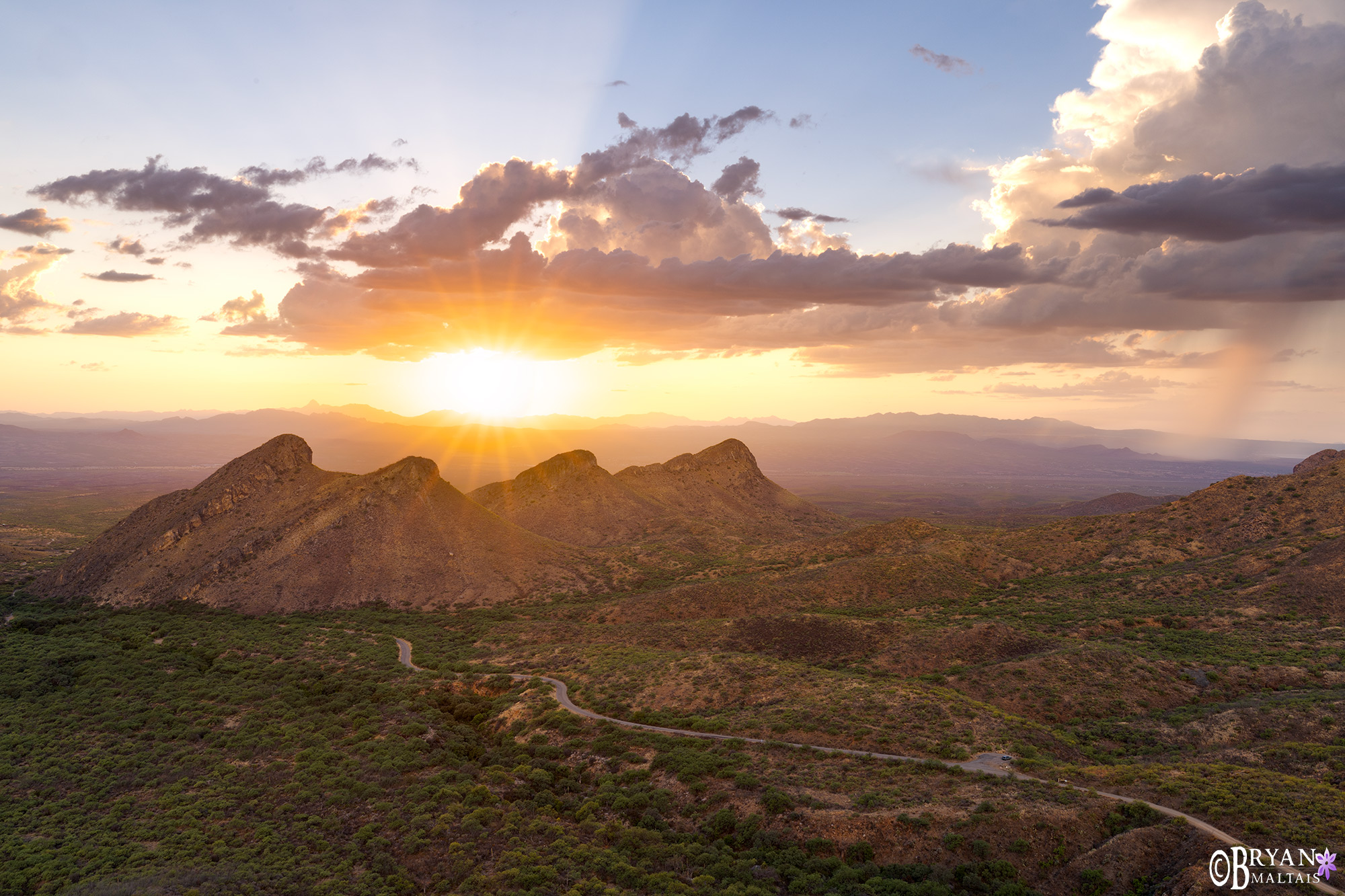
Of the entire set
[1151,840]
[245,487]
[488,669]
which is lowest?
[488,669]

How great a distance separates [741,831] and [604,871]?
756cm

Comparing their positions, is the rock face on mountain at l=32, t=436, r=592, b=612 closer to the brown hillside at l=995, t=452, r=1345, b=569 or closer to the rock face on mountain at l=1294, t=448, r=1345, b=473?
the brown hillside at l=995, t=452, r=1345, b=569

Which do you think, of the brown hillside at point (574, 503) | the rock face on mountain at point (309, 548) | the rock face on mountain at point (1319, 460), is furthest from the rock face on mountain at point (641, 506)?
the rock face on mountain at point (1319, 460)

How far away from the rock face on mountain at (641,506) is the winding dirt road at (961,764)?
81913 millimetres

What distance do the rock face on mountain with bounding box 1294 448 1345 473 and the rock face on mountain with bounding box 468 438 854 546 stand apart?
93.4 m

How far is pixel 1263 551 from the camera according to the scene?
79312 mm

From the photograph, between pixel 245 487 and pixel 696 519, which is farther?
pixel 696 519

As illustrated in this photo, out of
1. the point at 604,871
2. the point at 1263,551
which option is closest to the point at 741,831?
the point at 604,871

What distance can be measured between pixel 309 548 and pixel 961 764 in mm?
90576

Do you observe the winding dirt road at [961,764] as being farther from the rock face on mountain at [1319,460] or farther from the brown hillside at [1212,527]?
the rock face on mountain at [1319,460]

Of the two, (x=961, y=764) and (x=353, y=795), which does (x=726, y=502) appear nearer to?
(x=961, y=764)

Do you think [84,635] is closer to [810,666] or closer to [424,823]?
[424,823]

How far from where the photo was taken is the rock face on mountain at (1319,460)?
105 metres

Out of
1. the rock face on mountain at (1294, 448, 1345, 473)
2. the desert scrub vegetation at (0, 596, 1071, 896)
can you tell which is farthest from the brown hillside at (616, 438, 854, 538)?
the desert scrub vegetation at (0, 596, 1071, 896)
